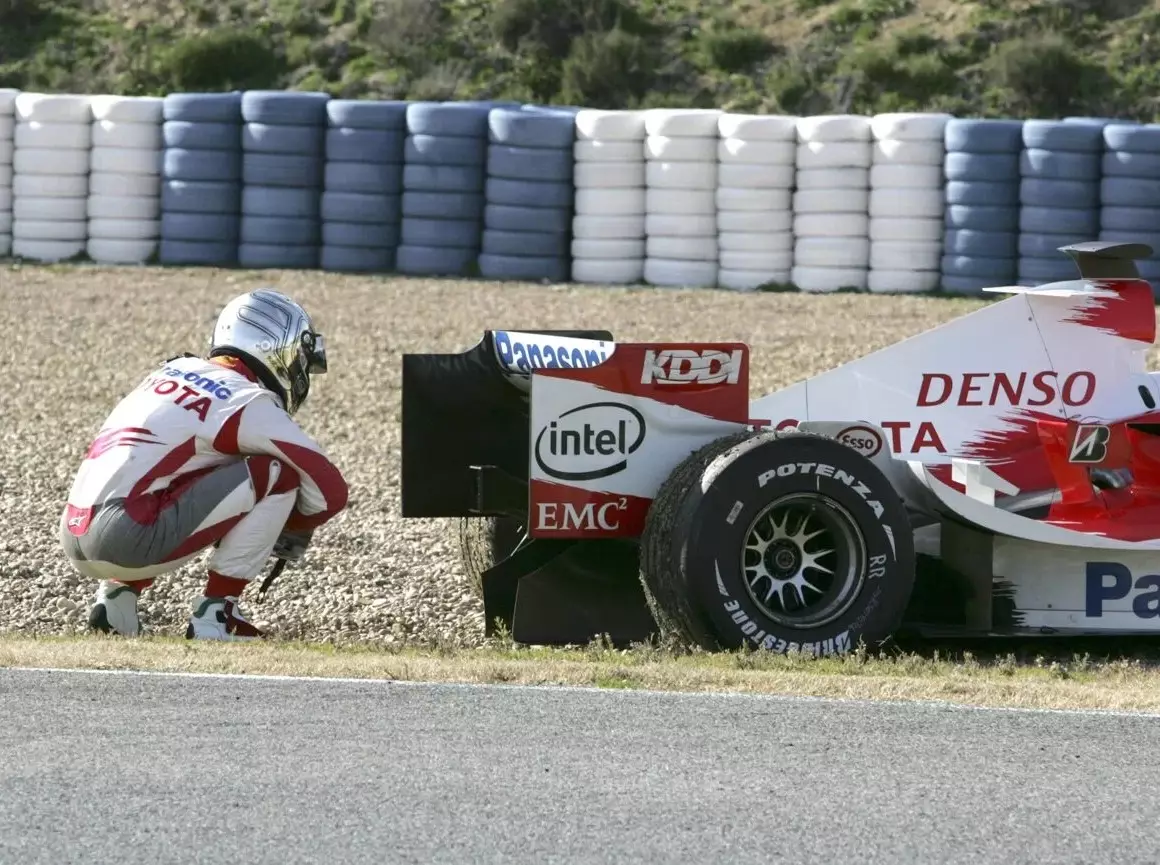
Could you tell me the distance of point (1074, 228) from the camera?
57.6ft

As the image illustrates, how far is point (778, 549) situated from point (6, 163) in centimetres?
1504

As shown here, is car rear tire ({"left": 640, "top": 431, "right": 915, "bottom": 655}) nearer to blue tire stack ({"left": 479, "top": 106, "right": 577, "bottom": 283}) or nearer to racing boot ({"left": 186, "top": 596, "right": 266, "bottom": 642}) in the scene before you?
racing boot ({"left": 186, "top": 596, "right": 266, "bottom": 642})

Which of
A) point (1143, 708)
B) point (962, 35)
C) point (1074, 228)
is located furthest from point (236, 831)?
point (962, 35)

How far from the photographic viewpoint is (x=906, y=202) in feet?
59.1

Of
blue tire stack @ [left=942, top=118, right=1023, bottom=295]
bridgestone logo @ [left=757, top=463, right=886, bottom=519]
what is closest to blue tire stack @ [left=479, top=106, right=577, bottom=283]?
blue tire stack @ [left=942, top=118, right=1023, bottom=295]

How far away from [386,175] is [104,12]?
15424mm

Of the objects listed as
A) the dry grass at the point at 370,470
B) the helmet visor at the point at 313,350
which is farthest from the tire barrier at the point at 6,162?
the helmet visor at the point at 313,350

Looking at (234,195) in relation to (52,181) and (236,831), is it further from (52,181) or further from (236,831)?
(236,831)

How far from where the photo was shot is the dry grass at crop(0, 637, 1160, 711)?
5.97m

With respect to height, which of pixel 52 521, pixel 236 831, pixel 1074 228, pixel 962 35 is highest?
pixel 962 35

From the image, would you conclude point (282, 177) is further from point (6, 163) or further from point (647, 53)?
point (647, 53)

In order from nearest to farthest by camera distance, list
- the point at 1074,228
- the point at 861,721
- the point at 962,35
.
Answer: the point at 861,721
the point at 1074,228
the point at 962,35

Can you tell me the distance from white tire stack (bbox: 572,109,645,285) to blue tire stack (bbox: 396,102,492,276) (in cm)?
103

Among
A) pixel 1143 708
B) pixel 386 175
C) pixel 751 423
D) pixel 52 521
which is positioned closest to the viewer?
pixel 1143 708
